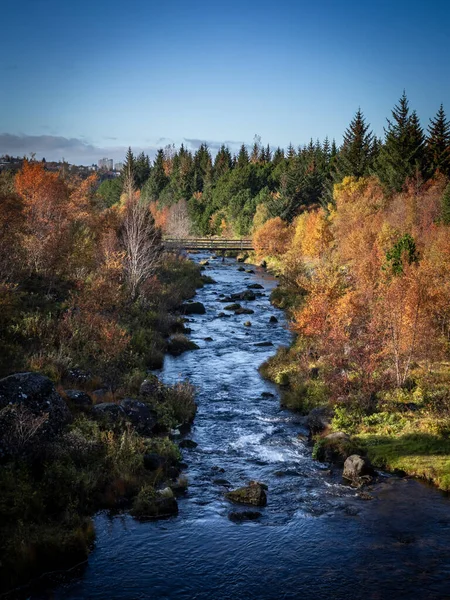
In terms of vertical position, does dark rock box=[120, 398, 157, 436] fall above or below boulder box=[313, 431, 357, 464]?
above

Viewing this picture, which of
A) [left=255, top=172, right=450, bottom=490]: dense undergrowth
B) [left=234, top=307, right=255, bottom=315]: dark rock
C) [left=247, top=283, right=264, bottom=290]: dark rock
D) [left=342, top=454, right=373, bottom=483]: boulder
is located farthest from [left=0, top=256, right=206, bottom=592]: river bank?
[left=247, top=283, right=264, bottom=290]: dark rock

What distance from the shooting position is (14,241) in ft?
115

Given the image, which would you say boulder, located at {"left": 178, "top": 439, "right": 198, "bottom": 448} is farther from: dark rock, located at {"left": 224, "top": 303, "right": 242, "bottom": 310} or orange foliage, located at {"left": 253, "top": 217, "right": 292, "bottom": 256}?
orange foliage, located at {"left": 253, "top": 217, "right": 292, "bottom": 256}

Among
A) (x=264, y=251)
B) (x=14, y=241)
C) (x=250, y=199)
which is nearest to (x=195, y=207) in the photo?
(x=250, y=199)

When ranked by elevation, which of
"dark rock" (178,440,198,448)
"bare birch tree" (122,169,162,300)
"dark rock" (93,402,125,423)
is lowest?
"dark rock" (178,440,198,448)

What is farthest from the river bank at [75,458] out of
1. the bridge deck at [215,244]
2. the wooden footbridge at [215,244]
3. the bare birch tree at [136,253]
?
the bridge deck at [215,244]

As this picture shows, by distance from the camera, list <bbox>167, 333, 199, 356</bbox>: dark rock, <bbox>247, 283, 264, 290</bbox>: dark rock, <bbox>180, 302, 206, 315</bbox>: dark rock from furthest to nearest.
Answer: <bbox>247, 283, 264, 290</bbox>: dark rock → <bbox>180, 302, 206, 315</bbox>: dark rock → <bbox>167, 333, 199, 356</bbox>: dark rock

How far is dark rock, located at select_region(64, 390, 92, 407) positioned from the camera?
2319cm

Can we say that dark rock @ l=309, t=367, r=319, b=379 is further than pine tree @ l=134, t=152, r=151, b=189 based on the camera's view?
No

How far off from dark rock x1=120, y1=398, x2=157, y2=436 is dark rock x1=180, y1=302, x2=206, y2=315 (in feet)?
90.3

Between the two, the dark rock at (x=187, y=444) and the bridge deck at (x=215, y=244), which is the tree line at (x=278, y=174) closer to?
the bridge deck at (x=215, y=244)

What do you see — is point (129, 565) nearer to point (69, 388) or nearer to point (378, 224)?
point (69, 388)

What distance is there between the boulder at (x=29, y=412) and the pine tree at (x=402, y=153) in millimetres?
55011

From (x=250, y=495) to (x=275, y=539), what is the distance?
2.29 metres
